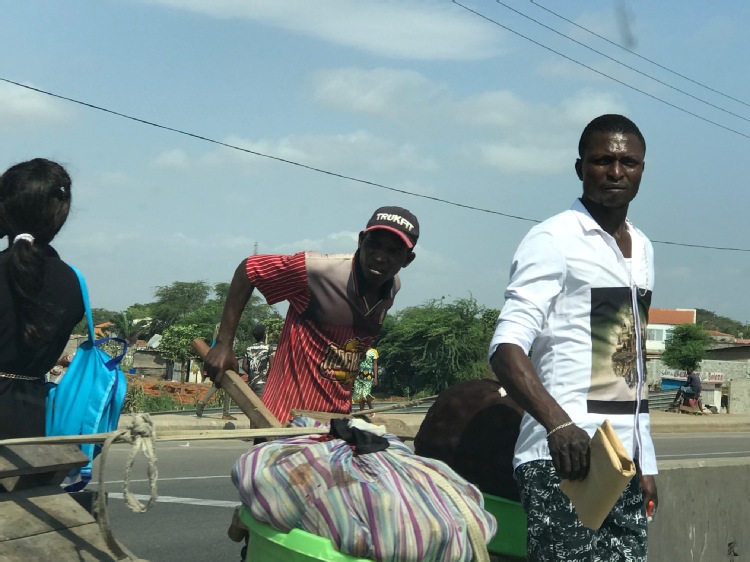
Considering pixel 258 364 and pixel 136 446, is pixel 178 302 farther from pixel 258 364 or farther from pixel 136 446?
pixel 136 446

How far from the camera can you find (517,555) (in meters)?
3.19

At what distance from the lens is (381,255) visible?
381 centimetres

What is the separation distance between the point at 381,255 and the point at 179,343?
47.1 metres

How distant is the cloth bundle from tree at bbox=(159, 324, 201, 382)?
46204 mm

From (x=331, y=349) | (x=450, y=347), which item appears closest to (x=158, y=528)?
(x=331, y=349)

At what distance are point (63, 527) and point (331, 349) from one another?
54.9 inches

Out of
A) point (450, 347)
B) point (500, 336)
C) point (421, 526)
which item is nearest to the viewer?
point (421, 526)

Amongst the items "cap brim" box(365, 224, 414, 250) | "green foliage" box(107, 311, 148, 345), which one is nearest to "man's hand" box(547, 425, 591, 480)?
"cap brim" box(365, 224, 414, 250)

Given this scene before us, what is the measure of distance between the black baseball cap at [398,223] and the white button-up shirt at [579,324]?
2.68 feet

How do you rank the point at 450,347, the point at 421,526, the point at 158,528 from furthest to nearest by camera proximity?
the point at 450,347 → the point at 158,528 → the point at 421,526

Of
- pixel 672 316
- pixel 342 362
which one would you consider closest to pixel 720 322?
pixel 672 316

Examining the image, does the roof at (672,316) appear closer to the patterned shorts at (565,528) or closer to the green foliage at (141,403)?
the green foliage at (141,403)

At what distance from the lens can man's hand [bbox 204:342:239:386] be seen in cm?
355

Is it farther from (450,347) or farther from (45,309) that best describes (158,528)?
(450,347)
